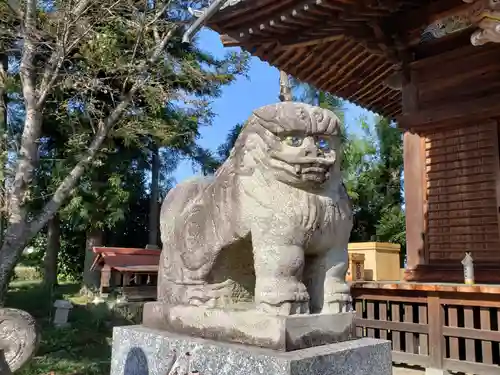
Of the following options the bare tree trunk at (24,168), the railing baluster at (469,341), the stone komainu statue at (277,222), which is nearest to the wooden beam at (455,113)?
the railing baluster at (469,341)

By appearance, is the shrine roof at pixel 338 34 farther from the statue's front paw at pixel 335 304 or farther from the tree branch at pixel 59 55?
the tree branch at pixel 59 55

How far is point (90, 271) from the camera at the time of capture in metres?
11.6

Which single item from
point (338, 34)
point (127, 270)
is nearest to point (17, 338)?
point (338, 34)

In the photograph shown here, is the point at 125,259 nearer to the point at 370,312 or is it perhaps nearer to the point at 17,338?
the point at 370,312

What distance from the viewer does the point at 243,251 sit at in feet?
7.09

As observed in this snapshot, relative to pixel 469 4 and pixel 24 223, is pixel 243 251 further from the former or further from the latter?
pixel 24 223

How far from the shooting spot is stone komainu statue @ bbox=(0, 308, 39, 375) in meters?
3.15

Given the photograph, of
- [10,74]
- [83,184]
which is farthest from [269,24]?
[83,184]

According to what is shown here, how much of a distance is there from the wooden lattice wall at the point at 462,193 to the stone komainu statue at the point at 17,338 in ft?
14.2

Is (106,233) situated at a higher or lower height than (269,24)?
lower

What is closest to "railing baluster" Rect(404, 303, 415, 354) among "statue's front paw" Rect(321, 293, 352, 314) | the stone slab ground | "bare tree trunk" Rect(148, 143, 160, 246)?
the stone slab ground

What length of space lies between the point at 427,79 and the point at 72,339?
21.7 feet

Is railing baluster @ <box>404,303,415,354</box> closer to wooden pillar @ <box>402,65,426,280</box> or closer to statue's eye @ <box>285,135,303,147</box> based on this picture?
wooden pillar @ <box>402,65,426,280</box>

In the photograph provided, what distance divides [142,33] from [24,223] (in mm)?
4003
